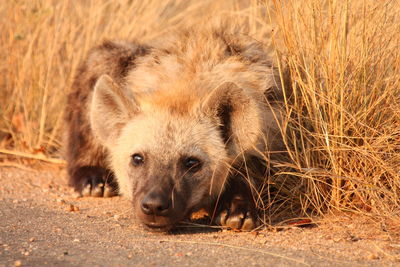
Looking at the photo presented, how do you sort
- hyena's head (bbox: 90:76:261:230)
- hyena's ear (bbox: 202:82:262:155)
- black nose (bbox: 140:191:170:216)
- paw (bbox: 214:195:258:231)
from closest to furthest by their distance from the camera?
black nose (bbox: 140:191:170:216) < hyena's head (bbox: 90:76:261:230) < hyena's ear (bbox: 202:82:262:155) < paw (bbox: 214:195:258:231)

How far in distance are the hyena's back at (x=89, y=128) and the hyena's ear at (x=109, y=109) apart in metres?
0.62

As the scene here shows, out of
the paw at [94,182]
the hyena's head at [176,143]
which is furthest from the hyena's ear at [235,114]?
the paw at [94,182]

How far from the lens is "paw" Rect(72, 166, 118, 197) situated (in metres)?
4.84

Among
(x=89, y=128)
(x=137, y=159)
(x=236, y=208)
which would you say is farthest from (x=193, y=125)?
(x=89, y=128)

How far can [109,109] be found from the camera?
13.6 feet

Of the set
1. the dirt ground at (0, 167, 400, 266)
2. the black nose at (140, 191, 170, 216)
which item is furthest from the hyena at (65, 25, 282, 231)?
the dirt ground at (0, 167, 400, 266)

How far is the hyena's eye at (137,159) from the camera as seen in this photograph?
387cm

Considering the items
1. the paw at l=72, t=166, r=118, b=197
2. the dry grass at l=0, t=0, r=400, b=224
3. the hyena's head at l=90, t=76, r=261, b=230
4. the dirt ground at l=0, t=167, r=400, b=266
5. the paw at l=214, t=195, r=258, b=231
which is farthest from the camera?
the paw at l=72, t=166, r=118, b=197

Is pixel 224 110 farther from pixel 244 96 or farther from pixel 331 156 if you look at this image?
pixel 331 156

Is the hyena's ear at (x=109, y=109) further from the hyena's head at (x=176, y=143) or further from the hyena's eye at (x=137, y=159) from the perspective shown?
the hyena's eye at (x=137, y=159)

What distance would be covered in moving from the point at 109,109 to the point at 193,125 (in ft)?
2.09

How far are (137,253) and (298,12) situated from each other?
197cm

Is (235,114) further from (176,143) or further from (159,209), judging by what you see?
(159,209)

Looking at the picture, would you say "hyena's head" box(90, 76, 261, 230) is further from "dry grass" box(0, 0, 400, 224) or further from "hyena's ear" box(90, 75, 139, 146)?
"dry grass" box(0, 0, 400, 224)
